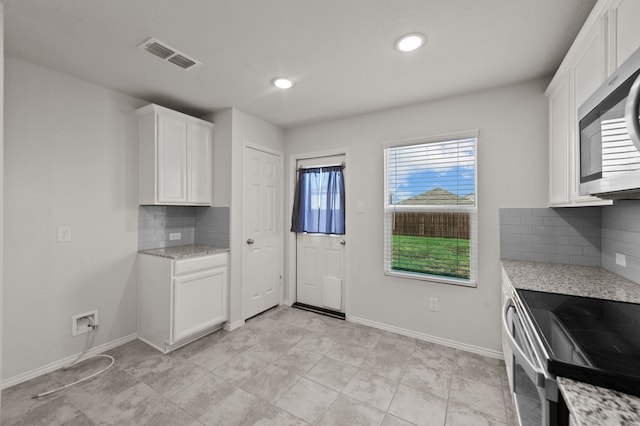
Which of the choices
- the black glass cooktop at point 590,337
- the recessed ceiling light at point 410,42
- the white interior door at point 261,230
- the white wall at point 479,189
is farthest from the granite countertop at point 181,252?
the black glass cooktop at point 590,337

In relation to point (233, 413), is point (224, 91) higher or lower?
higher

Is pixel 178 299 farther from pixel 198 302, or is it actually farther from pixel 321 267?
pixel 321 267

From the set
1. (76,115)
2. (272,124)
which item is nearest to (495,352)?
(272,124)

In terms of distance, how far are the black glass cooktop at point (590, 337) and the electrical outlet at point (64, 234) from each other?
10.6ft

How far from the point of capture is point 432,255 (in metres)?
2.74

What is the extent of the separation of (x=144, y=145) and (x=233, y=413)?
8.41ft

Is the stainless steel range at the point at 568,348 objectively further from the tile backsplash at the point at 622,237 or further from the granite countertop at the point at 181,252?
the granite countertop at the point at 181,252

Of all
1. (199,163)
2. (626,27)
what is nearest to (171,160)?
(199,163)

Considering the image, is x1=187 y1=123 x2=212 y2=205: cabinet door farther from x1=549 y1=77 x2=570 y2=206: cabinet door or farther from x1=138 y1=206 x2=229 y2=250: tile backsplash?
x1=549 y1=77 x2=570 y2=206: cabinet door

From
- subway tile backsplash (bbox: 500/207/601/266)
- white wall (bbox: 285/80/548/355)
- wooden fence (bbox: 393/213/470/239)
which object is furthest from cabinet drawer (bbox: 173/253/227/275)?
subway tile backsplash (bbox: 500/207/601/266)

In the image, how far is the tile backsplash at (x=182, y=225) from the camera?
289 centimetres

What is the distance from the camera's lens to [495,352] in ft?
7.94

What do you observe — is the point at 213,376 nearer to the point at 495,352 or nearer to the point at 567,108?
the point at 495,352

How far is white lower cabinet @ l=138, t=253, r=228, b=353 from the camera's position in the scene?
2.49 metres
